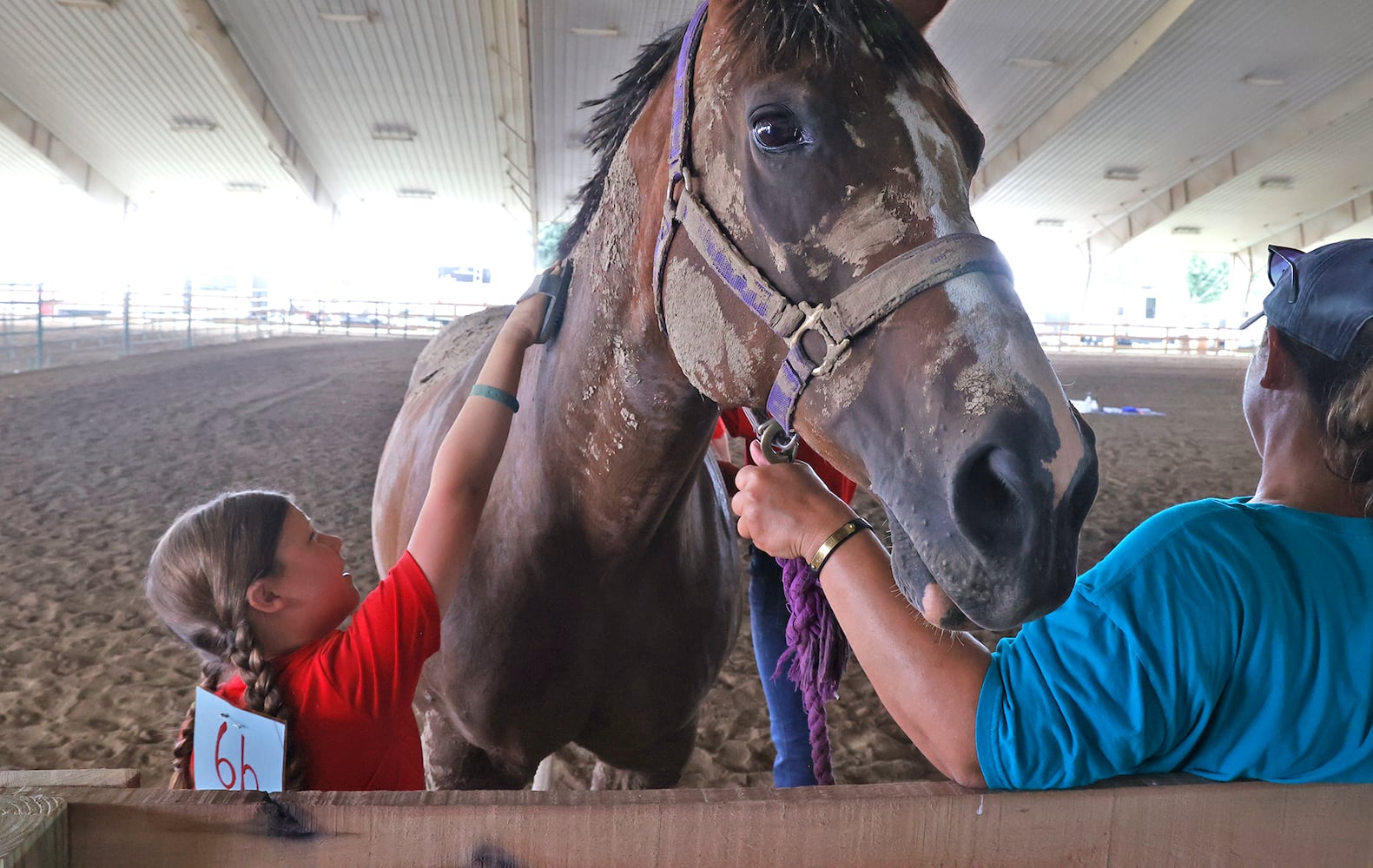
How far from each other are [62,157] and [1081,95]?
20197 millimetres

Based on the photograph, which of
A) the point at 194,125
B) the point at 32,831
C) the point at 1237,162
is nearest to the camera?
the point at 32,831

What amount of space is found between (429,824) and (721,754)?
246 cm

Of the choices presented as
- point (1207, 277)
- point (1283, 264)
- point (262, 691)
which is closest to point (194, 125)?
point (262, 691)

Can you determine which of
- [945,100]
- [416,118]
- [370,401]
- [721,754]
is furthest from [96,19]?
[945,100]

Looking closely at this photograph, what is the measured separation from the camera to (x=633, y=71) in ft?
4.58

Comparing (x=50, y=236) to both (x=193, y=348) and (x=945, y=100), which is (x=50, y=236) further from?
(x=945, y=100)

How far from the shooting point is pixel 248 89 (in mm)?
14078

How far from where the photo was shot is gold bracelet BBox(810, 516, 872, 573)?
100 centimetres

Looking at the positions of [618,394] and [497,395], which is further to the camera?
[497,395]

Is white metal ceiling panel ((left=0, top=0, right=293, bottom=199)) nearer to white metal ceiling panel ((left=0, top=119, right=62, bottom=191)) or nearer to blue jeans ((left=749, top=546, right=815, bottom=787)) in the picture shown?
white metal ceiling panel ((left=0, top=119, right=62, bottom=191))

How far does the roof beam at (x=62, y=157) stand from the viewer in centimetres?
1542

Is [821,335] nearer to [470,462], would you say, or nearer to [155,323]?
[470,462]

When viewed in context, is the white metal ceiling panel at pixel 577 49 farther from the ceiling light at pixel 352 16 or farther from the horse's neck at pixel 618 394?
the horse's neck at pixel 618 394

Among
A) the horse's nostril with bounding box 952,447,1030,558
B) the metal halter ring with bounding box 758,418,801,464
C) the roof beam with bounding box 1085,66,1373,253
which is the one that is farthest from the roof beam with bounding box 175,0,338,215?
the roof beam with bounding box 1085,66,1373,253
